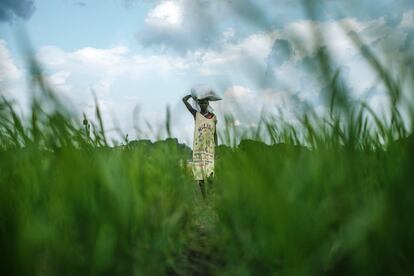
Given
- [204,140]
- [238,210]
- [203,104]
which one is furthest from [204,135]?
[238,210]

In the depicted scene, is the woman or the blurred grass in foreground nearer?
the blurred grass in foreground

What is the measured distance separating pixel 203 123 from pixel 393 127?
172 inches

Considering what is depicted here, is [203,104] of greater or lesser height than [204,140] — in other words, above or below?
above

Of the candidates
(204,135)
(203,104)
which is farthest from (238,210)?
(203,104)

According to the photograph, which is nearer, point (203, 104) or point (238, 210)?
point (238, 210)

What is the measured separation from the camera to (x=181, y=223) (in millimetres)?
1838

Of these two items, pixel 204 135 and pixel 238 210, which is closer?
pixel 238 210

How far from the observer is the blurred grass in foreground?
1.14m

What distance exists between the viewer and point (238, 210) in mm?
1529

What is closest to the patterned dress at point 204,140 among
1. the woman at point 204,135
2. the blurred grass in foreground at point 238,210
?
the woman at point 204,135

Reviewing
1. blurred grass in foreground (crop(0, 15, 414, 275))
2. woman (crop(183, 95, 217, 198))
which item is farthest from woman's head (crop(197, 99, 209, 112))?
blurred grass in foreground (crop(0, 15, 414, 275))

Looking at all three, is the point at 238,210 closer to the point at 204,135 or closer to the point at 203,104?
the point at 204,135

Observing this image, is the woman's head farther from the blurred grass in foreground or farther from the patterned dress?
the blurred grass in foreground

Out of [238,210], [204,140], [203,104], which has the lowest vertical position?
[238,210]
